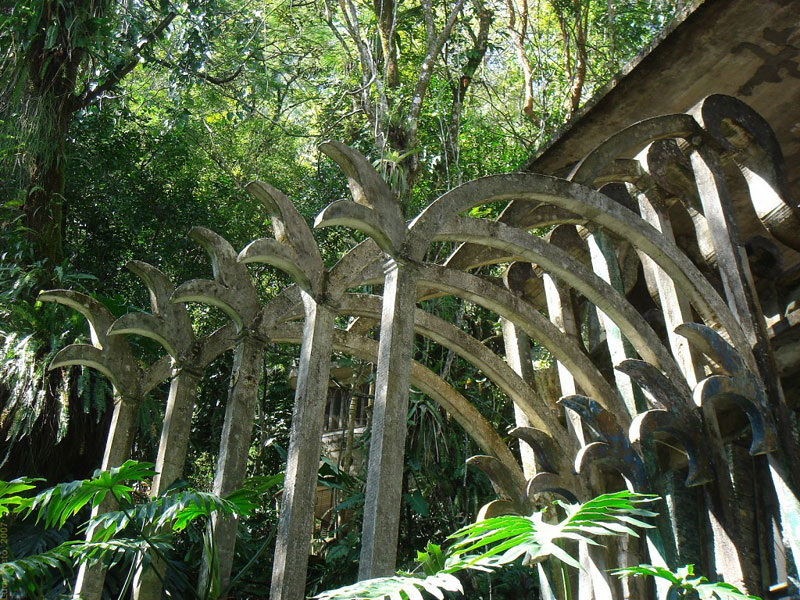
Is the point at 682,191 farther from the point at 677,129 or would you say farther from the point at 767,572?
the point at 767,572

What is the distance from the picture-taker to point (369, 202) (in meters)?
4.07

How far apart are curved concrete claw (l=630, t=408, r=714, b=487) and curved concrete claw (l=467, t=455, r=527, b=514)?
1075 millimetres

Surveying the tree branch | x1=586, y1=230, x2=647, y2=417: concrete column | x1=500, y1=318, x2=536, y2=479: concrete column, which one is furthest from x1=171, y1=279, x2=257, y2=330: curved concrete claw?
the tree branch

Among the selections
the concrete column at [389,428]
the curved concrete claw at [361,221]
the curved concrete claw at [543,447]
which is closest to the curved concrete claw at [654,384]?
the curved concrete claw at [543,447]

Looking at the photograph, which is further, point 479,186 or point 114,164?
point 114,164

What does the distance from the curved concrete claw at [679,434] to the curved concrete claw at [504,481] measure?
42.3 inches

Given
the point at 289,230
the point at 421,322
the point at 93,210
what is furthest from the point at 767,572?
the point at 93,210

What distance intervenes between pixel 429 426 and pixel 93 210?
489cm

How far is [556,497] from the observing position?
5.61 m

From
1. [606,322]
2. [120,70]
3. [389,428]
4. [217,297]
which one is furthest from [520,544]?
[120,70]

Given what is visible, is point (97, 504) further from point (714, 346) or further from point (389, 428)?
point (714, 346)

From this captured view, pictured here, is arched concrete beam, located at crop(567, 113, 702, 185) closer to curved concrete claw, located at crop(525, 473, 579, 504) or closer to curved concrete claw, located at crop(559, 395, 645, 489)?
curved concrete claw, located at crop(559, 395, 645, 489)

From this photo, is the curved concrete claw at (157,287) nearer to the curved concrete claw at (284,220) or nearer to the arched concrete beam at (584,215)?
the curved concrete claw at (284,220)

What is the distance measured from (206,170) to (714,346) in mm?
9184
